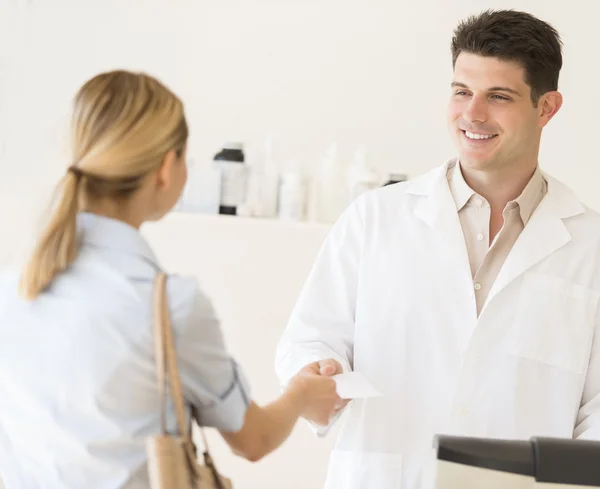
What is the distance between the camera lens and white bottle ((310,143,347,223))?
102 inches

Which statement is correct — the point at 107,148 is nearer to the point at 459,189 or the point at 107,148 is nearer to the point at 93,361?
the point at 93,361

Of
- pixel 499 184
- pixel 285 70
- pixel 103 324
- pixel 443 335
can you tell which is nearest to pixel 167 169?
pixel 103 324

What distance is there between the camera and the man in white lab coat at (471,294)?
1.76 meters

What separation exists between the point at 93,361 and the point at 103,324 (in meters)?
0.05

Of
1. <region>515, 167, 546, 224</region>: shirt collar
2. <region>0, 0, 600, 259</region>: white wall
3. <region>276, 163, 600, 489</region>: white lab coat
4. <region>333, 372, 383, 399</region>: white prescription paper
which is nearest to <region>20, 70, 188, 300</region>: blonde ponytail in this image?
<region>333, 372, 383, 399</region>: white prescription paper

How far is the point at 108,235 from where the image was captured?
1.17 metres

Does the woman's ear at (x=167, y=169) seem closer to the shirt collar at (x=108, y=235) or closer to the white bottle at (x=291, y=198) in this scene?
the shirt collar at (x=108, y=235)

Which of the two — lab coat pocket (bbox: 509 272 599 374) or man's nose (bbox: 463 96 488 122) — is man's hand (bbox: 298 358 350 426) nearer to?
lab coat pocket (bbox: 509 272 599 374)

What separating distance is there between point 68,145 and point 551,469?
74cm

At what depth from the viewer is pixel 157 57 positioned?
8.87ft

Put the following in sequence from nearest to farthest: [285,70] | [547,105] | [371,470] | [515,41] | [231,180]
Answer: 1. [371,470]
2. [515,41]
3. [547,105]
4. [231,180]
5. [285,70]

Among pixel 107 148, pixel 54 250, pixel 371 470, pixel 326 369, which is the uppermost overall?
pixel 107 148

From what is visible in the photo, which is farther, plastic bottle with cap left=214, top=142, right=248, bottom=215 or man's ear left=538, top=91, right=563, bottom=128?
plastic bottle with cap left=214, top=142, right=248, bottom=215

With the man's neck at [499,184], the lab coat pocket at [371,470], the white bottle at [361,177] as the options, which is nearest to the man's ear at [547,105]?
the man's neck at [499,184]
